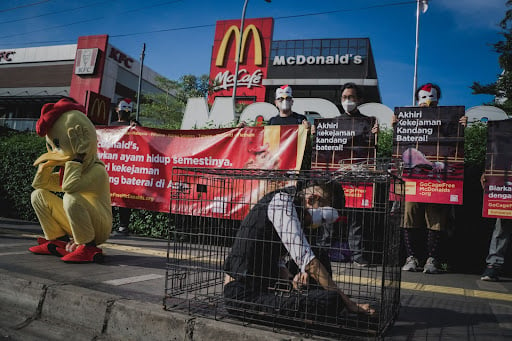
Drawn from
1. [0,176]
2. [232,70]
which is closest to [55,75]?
[232,70]

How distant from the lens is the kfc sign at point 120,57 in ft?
131

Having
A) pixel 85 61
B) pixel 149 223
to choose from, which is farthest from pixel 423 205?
pixel 85 61

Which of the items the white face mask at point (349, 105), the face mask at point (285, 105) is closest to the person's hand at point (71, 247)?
the face mask at point (285, 105)

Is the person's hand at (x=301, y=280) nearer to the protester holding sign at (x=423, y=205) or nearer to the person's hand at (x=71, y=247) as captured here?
the protester holding sign at (x=423, y=205)

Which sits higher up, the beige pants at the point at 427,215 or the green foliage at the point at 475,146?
the green foliage at the point at 475,146

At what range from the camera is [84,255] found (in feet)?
14.5

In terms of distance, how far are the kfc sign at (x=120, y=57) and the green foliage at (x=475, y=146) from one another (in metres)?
40.2

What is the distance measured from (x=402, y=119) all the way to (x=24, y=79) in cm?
4668

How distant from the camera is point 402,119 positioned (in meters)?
5.10

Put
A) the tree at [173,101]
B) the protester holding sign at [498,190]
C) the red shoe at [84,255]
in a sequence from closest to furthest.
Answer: the red shoe at [84,255]
the protester holding sign at [498,190]
the tree at [173,101]

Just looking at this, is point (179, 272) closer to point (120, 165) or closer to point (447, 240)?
point (447, 240)

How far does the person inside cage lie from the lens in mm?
2381

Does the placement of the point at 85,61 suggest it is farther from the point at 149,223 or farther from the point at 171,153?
the point at 171,153

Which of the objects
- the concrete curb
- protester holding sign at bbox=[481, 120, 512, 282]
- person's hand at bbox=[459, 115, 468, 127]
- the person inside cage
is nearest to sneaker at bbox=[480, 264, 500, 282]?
protester holding sign at bbox=[481, 120, 512, 282]
